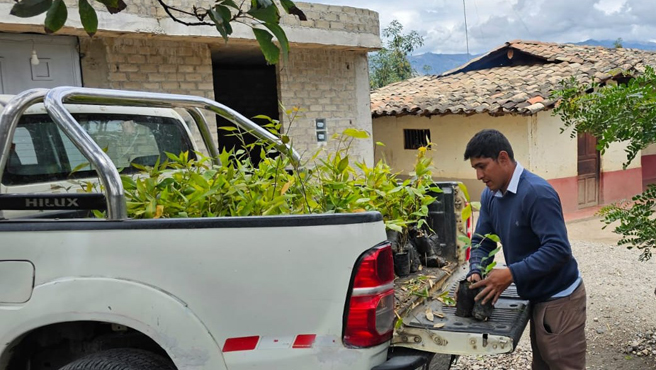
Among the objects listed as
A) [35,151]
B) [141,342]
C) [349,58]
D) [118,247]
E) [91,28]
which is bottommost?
[141,342]

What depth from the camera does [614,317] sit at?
4.98m

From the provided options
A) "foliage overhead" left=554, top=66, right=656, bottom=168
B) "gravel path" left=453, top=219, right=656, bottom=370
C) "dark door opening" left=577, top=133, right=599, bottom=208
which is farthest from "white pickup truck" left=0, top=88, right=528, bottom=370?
"dark door opening" left=577, top=133, right=599, bottom=208

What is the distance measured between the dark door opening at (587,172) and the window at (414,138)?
3309 millimetres

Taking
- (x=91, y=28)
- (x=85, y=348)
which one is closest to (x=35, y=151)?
(x=85, y=348)

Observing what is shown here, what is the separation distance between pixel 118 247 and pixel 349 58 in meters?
7.89

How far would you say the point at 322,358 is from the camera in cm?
204

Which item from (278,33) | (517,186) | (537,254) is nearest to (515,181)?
(517,186)

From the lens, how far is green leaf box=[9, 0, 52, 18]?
177 cm

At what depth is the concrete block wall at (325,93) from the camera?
8867 mm

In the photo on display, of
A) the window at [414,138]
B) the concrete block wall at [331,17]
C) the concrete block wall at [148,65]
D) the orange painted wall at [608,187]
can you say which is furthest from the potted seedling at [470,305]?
the window at [414,138]

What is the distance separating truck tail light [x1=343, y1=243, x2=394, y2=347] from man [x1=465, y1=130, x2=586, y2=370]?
664mm

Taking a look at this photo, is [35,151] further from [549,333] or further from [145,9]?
[145,9]

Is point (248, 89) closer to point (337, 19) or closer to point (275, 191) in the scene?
point (337, 19)

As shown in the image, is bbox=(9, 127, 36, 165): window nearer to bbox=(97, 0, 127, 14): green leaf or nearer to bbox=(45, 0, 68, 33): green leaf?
bbox=(97, 0, 127, 14): green leaf
